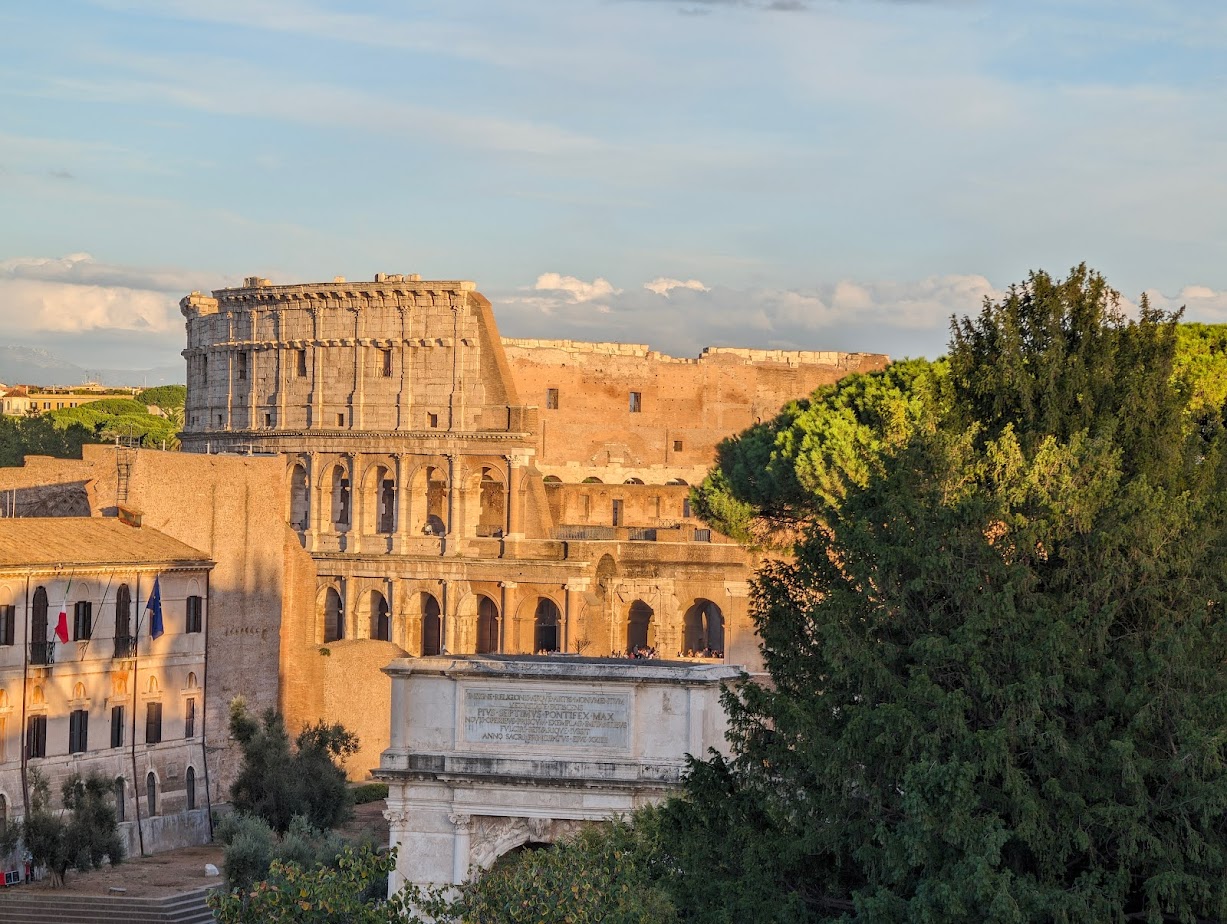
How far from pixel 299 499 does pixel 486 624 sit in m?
7.64

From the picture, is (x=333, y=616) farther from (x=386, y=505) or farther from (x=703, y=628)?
(x=703, y=628)

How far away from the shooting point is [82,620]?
40344mm

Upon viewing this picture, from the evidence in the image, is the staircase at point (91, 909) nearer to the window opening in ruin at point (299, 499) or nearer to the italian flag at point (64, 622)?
the italian flag at point (64, 622)

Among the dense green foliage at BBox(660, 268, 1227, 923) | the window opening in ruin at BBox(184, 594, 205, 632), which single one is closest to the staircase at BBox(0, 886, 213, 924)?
the window opening in ruin at BBox(184, 594, 205, 632)

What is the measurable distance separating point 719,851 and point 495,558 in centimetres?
4738

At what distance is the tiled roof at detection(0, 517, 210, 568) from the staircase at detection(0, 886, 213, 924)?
5795 mm

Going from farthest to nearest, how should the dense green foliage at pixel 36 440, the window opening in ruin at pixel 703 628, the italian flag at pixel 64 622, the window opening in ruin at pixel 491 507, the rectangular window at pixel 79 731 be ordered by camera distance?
1. the dense green foliage at pixel 36 440
2. the window opening in ruin at pixel 703 628
3. the window opening in ruin at pixel 491 507
4. the rectangular window at pixel 79 731
5. the italian flag at pixel 64 622

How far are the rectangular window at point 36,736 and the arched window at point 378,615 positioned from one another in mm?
29746

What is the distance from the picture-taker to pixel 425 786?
86.5 feet

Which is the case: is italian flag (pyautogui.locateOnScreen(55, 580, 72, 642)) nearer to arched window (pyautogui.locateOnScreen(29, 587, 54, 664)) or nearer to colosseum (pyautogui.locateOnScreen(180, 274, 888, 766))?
arched window (pyautogui.locateOnScreen(29, 587, 54, 664))

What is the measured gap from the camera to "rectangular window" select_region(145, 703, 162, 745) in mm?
42594

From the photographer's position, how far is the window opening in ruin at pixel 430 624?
6956cm

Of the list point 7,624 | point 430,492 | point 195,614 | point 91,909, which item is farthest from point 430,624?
point 91,909

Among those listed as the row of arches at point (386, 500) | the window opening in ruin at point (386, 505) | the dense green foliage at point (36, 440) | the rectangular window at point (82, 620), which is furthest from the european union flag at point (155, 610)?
the dense green foliage at point (36, 440)
